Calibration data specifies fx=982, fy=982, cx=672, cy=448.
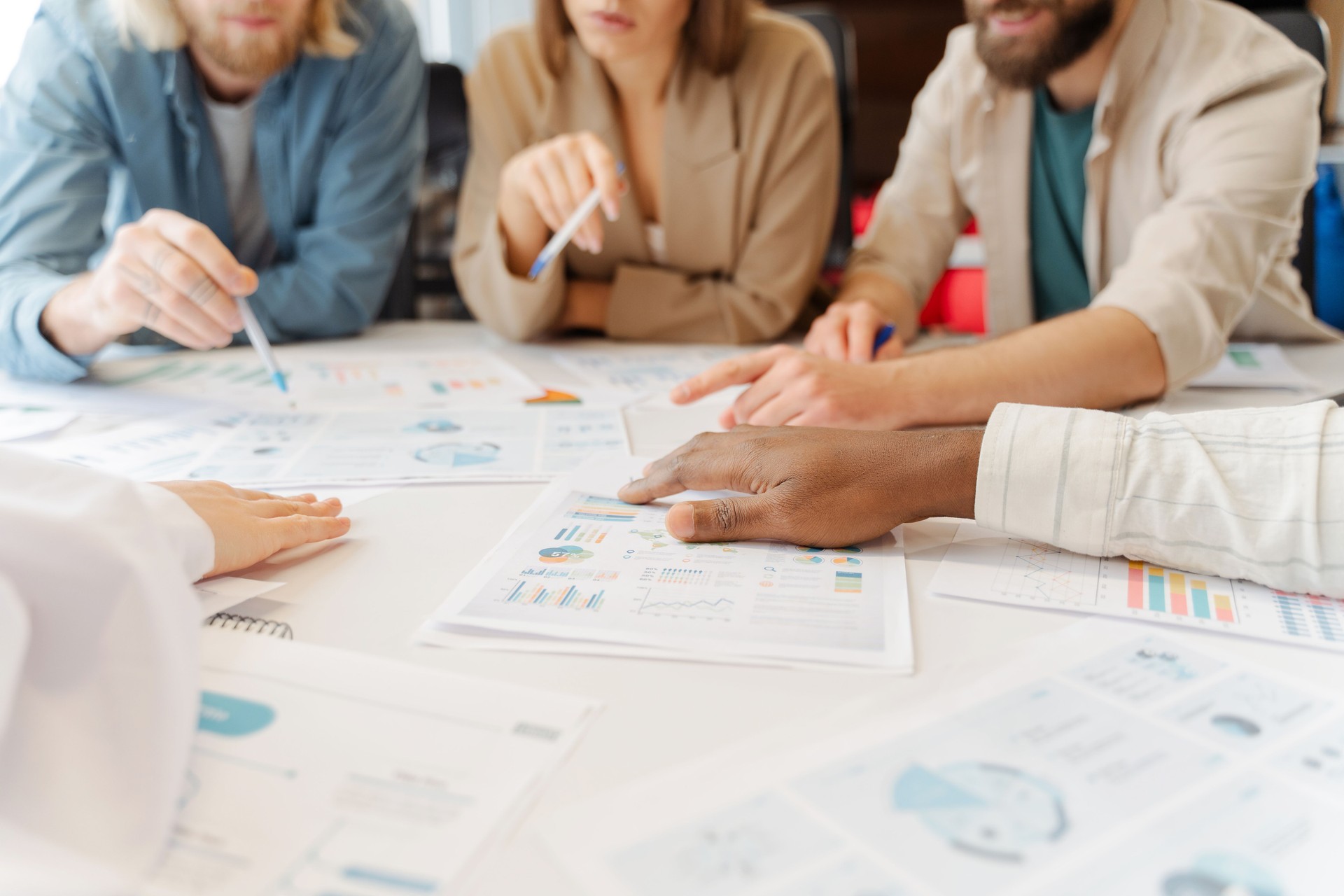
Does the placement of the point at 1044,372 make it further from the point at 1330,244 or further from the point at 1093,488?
the point at 1330,244

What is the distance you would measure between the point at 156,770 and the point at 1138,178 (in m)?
1.27

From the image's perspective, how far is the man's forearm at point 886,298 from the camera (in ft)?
4.40

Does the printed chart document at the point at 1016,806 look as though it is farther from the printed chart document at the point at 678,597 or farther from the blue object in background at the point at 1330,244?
the blue object in background at the point at 1330,244

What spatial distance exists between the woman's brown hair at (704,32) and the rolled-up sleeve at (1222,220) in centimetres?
60

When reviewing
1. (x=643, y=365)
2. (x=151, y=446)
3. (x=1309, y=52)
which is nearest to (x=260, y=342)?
(x=151, y=446)

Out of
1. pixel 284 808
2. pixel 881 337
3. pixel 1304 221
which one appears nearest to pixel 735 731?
pixel 284 808

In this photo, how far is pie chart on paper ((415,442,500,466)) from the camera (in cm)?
88

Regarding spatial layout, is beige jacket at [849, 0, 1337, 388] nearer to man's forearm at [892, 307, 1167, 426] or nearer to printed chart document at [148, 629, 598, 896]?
man's forearm at [892, 307, 1167, 426]

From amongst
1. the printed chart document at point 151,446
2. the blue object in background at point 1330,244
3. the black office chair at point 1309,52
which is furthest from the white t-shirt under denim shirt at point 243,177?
the blue object in background at point 1330,244

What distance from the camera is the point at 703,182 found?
55.2 inches

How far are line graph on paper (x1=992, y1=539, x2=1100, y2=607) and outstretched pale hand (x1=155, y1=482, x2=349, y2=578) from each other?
46cm

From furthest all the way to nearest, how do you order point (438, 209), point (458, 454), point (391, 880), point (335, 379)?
point (438, 209) < point (335, 379) < point (458, 454) < point (391, 880)

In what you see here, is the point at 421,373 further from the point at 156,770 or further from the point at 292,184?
the point at 156,770

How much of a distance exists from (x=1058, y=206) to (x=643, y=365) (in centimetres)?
67
